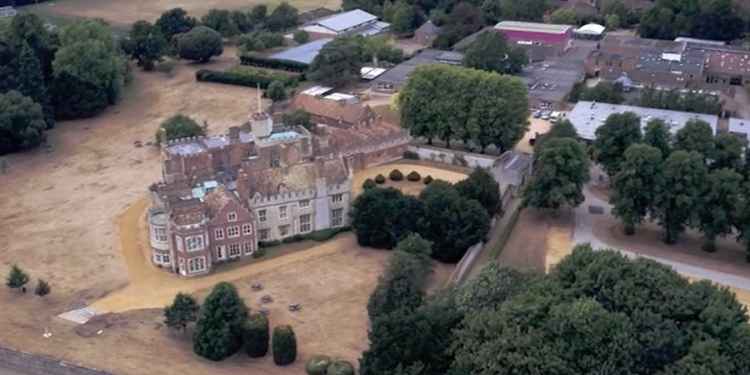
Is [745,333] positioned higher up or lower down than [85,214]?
higher up

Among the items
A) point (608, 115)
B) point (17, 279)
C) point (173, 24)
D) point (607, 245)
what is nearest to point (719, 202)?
point (607, 245)

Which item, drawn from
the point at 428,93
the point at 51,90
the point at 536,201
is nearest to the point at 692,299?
the point at 536,201

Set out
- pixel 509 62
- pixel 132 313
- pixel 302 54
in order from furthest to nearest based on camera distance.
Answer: pixel 302 54, pixel 509 62, pixel 132 313

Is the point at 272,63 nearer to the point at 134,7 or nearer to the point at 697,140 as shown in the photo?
the point at 134,7

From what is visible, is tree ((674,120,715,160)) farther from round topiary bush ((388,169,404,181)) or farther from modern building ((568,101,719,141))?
round topiary bush ((388,169,404,181))

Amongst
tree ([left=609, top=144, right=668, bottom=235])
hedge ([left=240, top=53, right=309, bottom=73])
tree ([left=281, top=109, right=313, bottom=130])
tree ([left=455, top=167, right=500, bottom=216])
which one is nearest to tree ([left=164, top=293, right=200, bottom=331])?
tree ([left=455, top=167, right=500, bottom=216])

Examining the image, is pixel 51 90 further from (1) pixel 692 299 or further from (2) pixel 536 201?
(1) pixel 692 299

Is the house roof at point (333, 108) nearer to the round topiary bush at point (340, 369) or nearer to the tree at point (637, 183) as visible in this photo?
the tree at point (637, 183)
